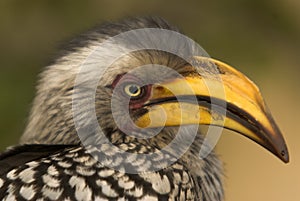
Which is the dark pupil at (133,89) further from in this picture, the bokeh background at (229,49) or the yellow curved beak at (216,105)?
the bokeh background at (229,49)

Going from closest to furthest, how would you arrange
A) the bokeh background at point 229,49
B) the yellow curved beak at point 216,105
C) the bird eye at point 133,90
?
1. the yellow curved beak at point 216,105
2. the bird eye at point 133,90
3. the bokeh background at point 229,49

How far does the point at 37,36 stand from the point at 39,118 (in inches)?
163

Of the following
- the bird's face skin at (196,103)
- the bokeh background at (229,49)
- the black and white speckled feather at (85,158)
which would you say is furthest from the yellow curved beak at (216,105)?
the bokeh background at (229,49)

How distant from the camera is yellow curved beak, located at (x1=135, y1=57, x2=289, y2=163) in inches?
154

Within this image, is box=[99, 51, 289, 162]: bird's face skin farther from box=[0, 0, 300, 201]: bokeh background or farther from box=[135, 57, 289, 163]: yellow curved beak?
box=[0, 0, 300, 201]: bokeh background

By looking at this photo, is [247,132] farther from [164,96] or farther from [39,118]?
[39,118]

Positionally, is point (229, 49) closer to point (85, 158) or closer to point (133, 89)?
point (133, 89)

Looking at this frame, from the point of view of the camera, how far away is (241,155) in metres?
8.39

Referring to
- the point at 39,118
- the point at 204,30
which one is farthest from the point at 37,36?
the point at 39,118

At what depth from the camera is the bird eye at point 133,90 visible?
13.6 ft

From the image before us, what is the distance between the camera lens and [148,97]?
13.6ft

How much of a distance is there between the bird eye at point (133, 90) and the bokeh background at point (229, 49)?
3295mm

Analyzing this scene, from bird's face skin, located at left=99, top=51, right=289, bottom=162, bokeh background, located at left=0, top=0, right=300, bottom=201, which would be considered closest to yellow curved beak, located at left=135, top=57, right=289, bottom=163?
bird's face skin, located at left=99, top=51, right=289, bottom=162

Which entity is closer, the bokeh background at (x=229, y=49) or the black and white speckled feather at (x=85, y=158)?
the black and white speckled feather at (x=85, y=158)
